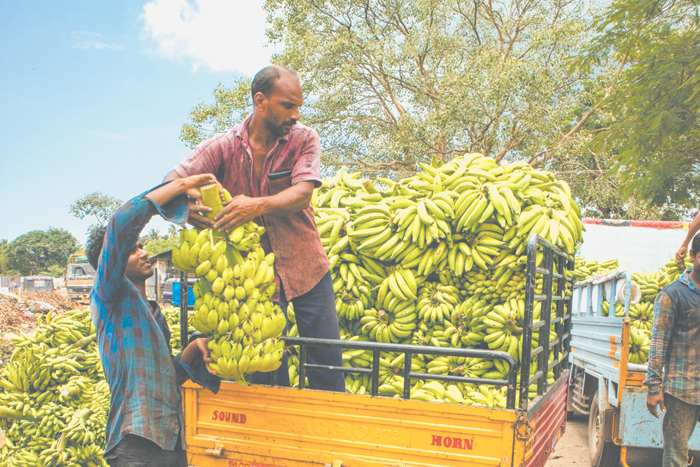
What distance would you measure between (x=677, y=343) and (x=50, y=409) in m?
4.95

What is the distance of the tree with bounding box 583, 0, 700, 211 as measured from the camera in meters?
9.55

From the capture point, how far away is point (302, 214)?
9.84 feet

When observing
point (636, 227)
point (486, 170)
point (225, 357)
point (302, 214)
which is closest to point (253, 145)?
point (302, 214)

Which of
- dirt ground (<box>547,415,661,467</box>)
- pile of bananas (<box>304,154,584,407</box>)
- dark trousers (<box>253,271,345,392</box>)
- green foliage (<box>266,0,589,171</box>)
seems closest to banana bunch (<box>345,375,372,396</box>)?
pile of bananas (<box>304,154,584,407</box>)

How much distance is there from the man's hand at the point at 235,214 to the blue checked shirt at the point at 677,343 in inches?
128

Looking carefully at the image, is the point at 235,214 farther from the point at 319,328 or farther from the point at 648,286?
the point at 648,286

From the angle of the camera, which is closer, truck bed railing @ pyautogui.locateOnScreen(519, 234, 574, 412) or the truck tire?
truck bed railing @ pyautogui.locateOnScreen(519, 234, 574, 412)

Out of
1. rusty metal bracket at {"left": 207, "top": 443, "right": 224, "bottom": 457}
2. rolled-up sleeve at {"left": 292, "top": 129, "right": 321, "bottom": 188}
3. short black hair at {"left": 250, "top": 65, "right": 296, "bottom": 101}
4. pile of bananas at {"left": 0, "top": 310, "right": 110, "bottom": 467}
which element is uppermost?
short black hair at {"left": 250, "top": 65, "right": 296, "bottom": 101}

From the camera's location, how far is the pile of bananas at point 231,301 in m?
2.24

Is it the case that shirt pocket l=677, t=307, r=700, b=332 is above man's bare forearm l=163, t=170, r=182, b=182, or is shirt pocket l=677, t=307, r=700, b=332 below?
below

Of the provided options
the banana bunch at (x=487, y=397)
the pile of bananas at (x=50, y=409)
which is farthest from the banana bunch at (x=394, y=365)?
the pile of bananas at (x=50, y=409)

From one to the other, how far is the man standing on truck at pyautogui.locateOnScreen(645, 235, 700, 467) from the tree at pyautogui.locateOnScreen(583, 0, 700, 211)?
666 cm

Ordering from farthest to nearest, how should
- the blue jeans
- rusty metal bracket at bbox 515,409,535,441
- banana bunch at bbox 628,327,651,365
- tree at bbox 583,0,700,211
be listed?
tree at bbox 583,0,700,211 < banana bunch at bbox 628,327,651,365 < the blue jeans < rusty metal bracket at bbox 515,409,535,441

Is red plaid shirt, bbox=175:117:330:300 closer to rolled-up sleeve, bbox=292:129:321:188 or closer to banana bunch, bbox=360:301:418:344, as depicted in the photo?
rolled-up sleeve, bbox=292:129:321:188
